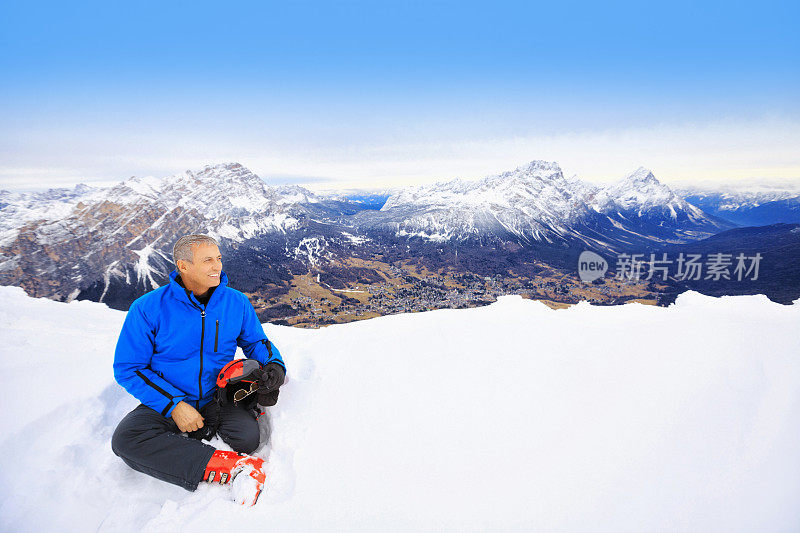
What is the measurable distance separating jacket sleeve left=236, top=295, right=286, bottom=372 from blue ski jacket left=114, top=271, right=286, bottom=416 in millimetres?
56

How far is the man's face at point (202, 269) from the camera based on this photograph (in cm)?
376

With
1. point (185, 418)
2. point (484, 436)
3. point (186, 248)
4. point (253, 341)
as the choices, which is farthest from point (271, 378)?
point (484, 436)

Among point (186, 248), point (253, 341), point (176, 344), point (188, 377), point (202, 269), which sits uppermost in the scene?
point (186, 248)

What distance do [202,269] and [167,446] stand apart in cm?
187

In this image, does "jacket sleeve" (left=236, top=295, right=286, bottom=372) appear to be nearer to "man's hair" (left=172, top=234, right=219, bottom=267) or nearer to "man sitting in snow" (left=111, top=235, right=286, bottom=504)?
"man sitting in snow" (left=111, top=235, right=286, bottom=504)

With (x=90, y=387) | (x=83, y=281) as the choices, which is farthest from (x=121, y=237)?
(x=90, y=387)

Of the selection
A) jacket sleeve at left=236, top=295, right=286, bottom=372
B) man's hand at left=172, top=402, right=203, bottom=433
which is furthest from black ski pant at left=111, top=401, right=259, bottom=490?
jacket sleeve at left=236, top=295, right=286, bottom=372

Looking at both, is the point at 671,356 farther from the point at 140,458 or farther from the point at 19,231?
the point at 19,231

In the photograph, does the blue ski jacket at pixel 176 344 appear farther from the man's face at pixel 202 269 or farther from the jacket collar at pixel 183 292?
the man's face at pixel 202 269

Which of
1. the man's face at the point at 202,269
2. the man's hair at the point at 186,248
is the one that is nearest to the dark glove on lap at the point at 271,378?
the man's face at the point at 202,269

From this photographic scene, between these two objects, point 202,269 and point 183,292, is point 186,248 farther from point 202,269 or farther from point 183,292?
point 183,292

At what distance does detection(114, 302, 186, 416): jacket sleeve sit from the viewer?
365 cm

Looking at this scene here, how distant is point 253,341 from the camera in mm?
4492

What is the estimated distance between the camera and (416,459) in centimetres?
338
